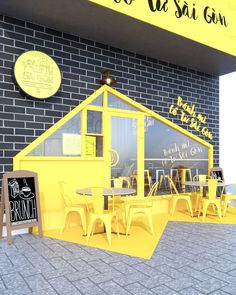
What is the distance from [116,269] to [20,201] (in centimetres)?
183

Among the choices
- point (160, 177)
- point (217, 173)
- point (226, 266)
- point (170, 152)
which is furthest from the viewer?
point (217, 173)

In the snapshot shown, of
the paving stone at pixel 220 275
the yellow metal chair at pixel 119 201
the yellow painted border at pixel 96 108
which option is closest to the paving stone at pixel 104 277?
the paving stone at pixel 220 275

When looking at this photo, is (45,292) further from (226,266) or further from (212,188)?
(212,188)

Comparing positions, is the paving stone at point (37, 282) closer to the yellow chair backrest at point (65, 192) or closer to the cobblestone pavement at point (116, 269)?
the cobblestone pavement at point (116, 269)

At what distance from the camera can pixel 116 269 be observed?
9.78 feet

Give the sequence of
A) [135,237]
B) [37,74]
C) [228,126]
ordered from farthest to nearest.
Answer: [228,126], [37,74], [135,237]

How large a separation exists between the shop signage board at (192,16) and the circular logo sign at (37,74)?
132 centimetres

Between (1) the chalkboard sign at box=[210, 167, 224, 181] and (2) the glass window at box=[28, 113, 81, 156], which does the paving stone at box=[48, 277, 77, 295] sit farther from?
(1) the chalkboard sign at box=[210, 167, 224, 181]

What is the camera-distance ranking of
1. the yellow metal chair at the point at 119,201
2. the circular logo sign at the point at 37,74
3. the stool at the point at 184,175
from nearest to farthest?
1. the circular logo sign at the point at 37,74
2. the yellow metal chair at the point at 119,201
3. the stool at the point at 184,175

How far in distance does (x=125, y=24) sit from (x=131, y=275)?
361 cm

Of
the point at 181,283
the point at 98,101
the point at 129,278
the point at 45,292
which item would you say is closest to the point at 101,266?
the point at 129,278

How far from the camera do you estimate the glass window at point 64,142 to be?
4680 millimetres

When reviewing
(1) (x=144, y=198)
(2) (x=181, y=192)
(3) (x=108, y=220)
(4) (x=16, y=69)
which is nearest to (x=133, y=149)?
(1) (x=144, y=198)

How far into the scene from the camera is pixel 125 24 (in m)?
4.63
